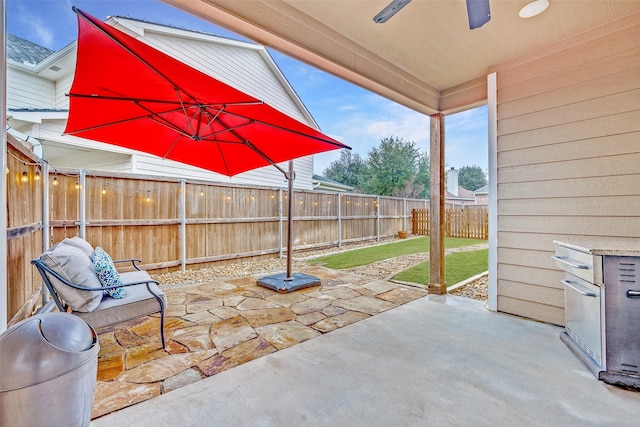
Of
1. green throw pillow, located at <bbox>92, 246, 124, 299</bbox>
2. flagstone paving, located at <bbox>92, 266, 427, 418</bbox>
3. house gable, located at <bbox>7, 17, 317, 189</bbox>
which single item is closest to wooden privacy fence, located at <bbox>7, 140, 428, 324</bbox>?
green throw pillow, located at <bbox>92, 246, 124, 299</bbox>

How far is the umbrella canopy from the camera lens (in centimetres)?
198

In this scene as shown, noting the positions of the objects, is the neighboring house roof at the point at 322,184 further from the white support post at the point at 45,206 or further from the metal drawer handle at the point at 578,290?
the metal drawer handle at the point at 578,290

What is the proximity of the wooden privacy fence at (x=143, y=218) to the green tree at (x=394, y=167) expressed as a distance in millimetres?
10282

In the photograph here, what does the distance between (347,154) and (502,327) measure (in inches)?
1016

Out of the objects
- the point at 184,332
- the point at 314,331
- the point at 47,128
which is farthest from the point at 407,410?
the point at 47,128

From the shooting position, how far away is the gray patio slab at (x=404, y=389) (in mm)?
1688

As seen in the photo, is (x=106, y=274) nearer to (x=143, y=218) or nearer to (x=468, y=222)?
(x=143, y=218)

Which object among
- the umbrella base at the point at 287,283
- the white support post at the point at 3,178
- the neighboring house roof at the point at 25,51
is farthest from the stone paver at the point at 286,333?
the neighboring house roof at the point at 25,51

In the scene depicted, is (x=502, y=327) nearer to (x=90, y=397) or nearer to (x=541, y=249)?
(x=541, y=249)

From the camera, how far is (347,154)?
1094 inches

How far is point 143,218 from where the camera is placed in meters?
4.96

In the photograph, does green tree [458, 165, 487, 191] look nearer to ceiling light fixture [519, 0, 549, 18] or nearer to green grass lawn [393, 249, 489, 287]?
green grass lawn [393, 249, 489, 287]

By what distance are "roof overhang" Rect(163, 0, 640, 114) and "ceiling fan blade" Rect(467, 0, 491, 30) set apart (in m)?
0.40

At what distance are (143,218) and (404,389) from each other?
194 inches
